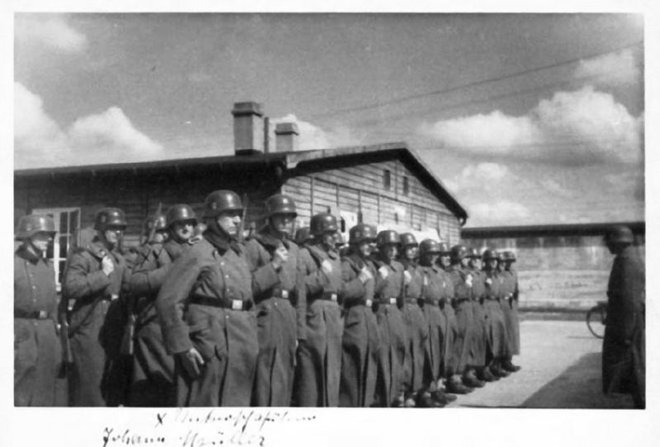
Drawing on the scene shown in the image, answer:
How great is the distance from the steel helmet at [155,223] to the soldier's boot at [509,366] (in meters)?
4.25

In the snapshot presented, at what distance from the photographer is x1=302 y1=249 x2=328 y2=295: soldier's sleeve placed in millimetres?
5066

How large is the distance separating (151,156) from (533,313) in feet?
28.6

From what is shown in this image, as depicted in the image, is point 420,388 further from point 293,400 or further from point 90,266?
point 90,266

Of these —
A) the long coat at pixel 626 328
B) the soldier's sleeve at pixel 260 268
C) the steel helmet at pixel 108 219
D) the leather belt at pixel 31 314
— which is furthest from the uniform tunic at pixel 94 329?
the long coat at pixel 626 328

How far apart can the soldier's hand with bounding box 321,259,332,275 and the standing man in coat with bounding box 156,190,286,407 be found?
772 mm

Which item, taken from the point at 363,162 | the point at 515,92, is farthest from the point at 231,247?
the point at 363,162

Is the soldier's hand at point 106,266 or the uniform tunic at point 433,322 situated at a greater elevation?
the soldier's hand at point 106,266

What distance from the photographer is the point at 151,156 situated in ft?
19.4

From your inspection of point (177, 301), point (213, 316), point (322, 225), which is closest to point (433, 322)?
point (322, 225)

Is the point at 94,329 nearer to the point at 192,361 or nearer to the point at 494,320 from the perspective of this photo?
the point at 192,361

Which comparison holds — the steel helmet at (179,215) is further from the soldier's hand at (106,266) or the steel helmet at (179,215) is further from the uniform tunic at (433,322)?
the uniform tunic at (433,322)

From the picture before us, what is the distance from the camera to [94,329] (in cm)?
518

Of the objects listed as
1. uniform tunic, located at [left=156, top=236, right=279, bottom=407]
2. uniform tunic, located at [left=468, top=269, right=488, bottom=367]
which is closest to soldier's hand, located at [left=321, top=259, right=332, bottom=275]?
uniform tunic, located at [left=156, top=236, right=279, bottom=407]

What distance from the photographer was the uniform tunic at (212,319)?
4059 millimetres
